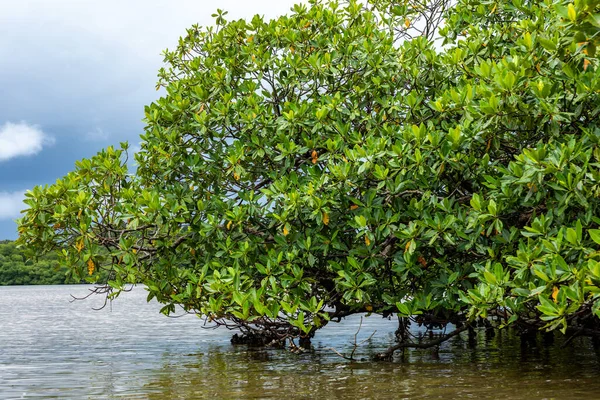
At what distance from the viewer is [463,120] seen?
349 inches

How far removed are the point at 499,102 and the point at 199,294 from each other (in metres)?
5.34

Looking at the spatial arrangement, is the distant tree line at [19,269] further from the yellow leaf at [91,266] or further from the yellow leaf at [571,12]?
the yellow leaf at [571,12]

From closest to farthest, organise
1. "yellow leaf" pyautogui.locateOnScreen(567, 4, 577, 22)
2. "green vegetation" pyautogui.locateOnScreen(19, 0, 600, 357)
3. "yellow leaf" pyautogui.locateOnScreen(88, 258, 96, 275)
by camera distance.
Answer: "yellow leaf" pyautogui.locateOnScreen(567, 4, 577, 22) → "green vegetation" pyautogui.locateOnScreen(19, 0, 600, 357) → "yellow leaf" pyautogui.locateOnScreen(88, 258, 96, 275)

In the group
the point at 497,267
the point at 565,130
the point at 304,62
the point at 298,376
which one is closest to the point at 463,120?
the point at 565,130

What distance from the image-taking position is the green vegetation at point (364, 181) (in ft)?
26.3

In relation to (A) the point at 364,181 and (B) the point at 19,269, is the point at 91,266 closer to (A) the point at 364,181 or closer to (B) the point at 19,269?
(A) the point at 364,181

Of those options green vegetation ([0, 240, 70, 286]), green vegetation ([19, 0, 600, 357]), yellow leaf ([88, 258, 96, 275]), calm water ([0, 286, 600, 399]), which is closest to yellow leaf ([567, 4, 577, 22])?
green vegetation ([19, 0, 600, 357])

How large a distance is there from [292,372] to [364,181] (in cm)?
331

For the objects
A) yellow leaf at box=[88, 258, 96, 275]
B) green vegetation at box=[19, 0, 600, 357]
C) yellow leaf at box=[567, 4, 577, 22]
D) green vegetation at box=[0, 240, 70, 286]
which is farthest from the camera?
green vegetation at box=[0, 240, 70, 286]

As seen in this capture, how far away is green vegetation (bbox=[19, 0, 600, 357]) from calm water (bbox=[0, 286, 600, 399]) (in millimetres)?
763

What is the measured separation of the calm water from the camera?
8.52 meters

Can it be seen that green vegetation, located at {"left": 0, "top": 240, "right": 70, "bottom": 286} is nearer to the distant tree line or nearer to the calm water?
the distant tree line

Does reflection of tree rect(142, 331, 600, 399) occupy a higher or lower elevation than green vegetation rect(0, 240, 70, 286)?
lower

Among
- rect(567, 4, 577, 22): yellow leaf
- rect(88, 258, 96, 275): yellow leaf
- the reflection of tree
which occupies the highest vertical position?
rect(567, 4, 577, 22): yellow leaf
